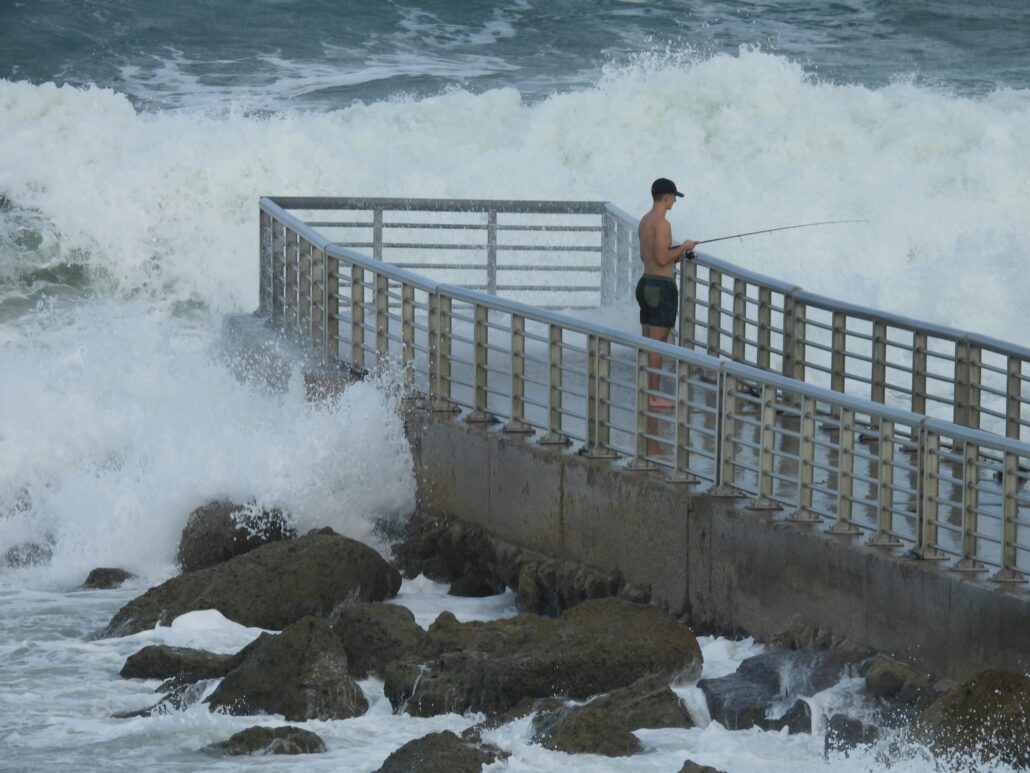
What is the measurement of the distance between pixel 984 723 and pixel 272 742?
320cm

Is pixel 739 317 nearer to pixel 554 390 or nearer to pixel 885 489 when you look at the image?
pixel 554 390

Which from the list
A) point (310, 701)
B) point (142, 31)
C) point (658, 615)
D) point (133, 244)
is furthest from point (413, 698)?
point (142, 31)

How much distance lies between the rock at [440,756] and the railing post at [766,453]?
2060 mm

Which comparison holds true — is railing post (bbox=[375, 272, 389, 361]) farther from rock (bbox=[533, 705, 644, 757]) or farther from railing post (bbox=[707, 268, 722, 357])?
rock (bbox=[533, 705, 644, 757])

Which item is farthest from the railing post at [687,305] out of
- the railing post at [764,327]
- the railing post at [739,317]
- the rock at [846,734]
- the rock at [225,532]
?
the rock at [846,734]

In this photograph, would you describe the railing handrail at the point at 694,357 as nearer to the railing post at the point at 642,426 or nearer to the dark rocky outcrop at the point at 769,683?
the railing post at the point at 642,426

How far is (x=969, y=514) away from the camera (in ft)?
31.4

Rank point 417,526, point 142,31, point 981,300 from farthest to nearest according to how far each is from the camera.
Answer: point 142,31 → point 981,300 → point 417,526

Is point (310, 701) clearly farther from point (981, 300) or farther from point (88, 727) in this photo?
point (981, 300)

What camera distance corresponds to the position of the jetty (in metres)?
9.70

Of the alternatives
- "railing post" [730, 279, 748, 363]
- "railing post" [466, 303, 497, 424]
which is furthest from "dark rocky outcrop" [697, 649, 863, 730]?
"railing post" [730, 279, 748, 363]

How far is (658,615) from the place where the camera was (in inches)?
424

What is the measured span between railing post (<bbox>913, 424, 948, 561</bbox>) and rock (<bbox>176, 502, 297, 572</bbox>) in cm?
516

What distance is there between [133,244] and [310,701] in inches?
819
